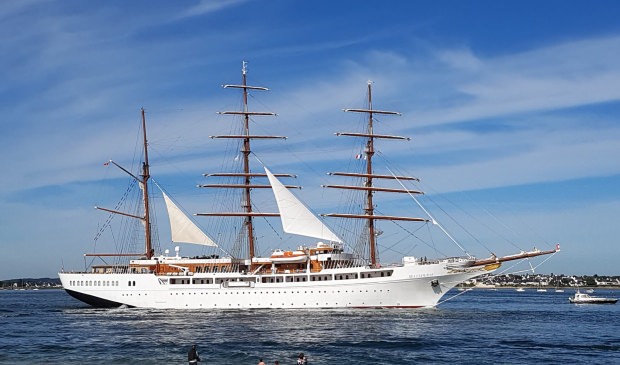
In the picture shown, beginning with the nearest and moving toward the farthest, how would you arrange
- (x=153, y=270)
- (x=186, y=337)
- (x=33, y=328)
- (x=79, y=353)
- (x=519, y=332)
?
(x=79, y=353)
(x=186, y=337)
(x=519, y=332)
(x=33, y=328)
(x=153, y=270)

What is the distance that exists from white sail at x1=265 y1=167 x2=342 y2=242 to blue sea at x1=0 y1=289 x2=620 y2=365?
10738 mm

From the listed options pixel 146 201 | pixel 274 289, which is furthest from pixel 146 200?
pixel 274 289

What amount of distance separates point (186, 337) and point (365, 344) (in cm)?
1364

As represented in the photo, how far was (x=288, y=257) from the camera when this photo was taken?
69750 mm

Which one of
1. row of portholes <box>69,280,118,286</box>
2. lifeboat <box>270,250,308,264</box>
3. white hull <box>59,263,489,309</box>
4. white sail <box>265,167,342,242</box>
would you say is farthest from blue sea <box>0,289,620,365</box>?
white sail <box>265,167,342,242</box>

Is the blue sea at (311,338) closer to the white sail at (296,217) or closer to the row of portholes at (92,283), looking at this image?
the row of portholes at (92,283)

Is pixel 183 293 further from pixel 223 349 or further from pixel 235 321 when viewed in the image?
pixel 223 349

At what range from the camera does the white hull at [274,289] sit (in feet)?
211

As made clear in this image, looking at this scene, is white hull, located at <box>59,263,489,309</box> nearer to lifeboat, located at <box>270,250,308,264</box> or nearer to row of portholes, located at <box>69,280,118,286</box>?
row of portholes, located at <box>69,280,118,286</box>

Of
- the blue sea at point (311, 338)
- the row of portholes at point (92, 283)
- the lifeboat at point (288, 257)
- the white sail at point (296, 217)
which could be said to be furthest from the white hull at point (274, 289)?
the white sail at point (296, 217)

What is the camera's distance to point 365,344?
41.8m

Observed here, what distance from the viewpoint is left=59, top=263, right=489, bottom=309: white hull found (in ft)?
211

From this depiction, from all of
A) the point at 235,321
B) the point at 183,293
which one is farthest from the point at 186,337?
the point at 183,293

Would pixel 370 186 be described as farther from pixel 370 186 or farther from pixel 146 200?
pixel 146 200
